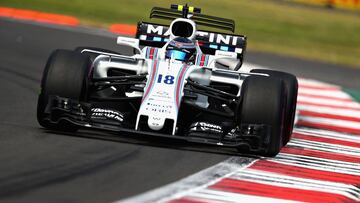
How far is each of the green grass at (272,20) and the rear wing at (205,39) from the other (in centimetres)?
1364

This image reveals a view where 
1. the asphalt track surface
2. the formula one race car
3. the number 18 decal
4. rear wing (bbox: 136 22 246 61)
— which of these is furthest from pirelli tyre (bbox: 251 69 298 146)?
the number 18 decal

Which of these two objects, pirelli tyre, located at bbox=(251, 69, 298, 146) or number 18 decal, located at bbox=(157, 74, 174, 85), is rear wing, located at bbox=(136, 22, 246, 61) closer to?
pirelli tyre, located at bbox=(251, 69, 298, 146)

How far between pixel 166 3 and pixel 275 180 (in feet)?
86.6

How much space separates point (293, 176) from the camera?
32.0ft

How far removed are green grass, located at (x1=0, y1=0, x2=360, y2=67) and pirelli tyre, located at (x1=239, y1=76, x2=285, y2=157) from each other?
1616 cm

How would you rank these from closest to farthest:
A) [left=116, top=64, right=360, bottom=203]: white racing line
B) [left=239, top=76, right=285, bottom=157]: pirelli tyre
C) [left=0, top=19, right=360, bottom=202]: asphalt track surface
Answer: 1. [left=0, top=19, right=360, bottom=202]: asphalt track surface
2. [left=116, top=64, right=360, bottom=203]: white racing line
3. [left=239, top=76, right=285, bottom=157]: pirelli tyre

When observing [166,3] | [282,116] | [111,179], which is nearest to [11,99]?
[282,116]

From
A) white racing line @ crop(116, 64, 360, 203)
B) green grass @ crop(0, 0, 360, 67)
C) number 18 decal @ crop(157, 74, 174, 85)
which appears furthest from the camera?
green grass @ crop(0, 0, 360, 67)

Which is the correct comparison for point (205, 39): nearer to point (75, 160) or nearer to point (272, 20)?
point (75, 160)

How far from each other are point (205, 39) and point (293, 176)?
386 centimetres

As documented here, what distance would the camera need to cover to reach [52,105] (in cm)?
1053

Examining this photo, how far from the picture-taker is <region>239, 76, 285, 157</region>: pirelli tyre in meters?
10.4

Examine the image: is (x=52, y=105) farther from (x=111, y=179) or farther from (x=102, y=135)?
(x=111, y=179)

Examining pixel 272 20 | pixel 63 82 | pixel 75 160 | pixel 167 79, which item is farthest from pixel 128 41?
pixel 272 20
